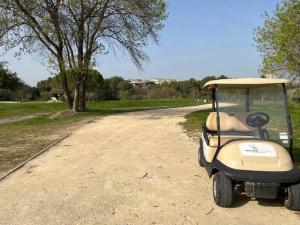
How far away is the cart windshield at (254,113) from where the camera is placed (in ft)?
22.1

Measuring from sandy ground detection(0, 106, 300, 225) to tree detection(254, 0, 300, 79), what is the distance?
644cm

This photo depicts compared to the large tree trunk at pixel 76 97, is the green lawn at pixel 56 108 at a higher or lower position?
lower

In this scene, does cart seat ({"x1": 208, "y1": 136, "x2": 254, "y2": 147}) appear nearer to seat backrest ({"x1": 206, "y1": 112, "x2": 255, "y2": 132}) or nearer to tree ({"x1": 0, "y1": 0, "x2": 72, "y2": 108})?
seat backrest ({"x1": 206, "y1": 112, "x2": 255, "y2": 132})

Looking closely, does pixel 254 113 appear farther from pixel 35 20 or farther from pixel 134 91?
pixel 134 91

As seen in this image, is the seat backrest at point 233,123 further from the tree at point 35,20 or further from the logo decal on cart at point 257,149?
the tree at point 35,20

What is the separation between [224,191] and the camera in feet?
19.0

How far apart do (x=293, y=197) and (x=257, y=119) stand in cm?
174

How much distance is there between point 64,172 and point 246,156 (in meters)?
3.77

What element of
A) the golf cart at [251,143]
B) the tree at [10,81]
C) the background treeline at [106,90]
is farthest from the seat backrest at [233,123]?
the tree at [10,81]

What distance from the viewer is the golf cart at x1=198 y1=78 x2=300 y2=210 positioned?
5.66m

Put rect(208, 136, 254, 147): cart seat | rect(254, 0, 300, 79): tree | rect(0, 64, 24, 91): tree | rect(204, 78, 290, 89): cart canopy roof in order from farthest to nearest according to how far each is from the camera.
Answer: rect(0, 64, 24, 91): tree
rect(254, 0, 300, 79): tree
rect(208, 136, 254, 147): cart seat
rect(204, 78, 290, 89): cart canopy roof

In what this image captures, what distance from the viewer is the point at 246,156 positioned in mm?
5957

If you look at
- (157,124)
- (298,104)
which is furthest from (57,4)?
(298,104)

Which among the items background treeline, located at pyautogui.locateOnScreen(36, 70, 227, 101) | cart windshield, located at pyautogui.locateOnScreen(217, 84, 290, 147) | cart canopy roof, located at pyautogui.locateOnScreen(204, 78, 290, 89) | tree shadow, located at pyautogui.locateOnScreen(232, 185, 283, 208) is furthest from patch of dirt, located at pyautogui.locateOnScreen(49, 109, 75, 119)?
background treeline, located at pyautogui.locateOnScreen(36, 70, 227, 101)
